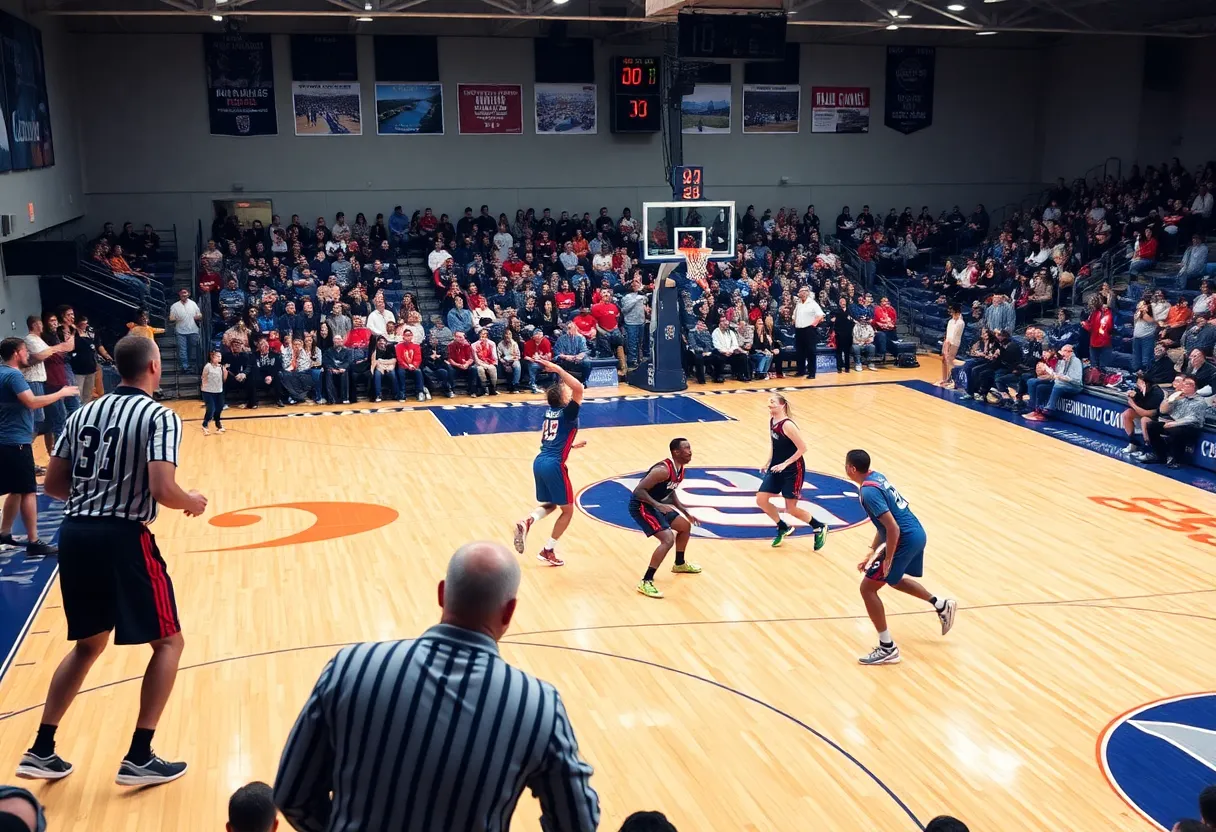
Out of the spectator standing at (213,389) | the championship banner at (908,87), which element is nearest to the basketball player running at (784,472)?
the spectator standing at (213,389)

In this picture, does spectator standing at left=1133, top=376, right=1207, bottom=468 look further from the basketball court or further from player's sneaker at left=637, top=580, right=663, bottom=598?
player's sneaker at left=637, top=580, right=663, bottom=598

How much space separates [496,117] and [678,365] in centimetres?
978

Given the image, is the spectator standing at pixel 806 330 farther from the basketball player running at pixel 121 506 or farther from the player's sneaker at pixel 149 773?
the basketball player running at pixel 121 506

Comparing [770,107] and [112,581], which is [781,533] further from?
[770,107]

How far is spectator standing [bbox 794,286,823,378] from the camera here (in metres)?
20.2

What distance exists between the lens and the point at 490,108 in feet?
85.7

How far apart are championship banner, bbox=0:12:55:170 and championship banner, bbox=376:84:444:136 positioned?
286 inches

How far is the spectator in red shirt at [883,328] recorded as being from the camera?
2198cm

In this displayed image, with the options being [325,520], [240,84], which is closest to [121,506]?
[325,520]

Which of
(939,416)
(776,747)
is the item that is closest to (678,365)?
(939,416)

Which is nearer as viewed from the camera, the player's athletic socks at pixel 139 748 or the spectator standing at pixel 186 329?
the player's athletic socks at pixel 139 748

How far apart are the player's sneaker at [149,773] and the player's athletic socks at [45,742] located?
37cm

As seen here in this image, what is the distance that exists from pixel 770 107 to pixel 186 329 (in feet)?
50.2

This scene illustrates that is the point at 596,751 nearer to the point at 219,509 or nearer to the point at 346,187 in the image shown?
the point at 219,509
